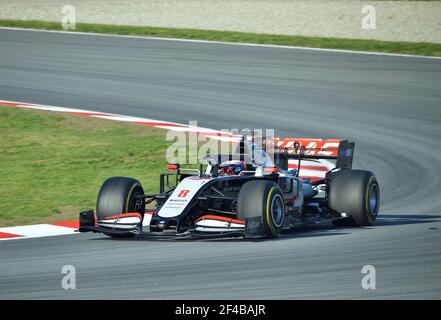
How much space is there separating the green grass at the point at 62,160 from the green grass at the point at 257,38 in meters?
8.67

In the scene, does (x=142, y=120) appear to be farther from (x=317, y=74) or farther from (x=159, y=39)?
(x=159, y=39)

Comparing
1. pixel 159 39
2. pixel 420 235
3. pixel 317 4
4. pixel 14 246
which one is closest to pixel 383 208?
pixel 420 235

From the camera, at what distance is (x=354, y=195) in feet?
39.8

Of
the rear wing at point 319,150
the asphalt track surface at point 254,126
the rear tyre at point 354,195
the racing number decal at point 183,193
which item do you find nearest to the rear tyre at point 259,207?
the asphalt track surface at point 254,126

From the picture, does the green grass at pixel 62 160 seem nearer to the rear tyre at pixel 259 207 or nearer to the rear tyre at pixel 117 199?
the rear tyre at pixel 117 199

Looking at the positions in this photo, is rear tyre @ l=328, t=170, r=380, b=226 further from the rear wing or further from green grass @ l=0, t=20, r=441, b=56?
green grass @ l=0, t=20, r=441, b=56

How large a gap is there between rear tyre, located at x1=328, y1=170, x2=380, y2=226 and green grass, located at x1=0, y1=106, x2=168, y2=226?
350 cm

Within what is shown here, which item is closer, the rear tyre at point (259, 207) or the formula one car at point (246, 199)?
the rear tyre at point (259, 207)

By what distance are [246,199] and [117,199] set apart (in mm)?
1563

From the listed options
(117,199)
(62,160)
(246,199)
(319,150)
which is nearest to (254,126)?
(62,160)

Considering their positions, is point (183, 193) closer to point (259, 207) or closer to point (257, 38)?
point (259, 207)

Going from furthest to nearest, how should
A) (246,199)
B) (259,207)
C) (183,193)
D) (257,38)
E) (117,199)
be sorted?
(257,38)
(117,199)
(183,193)
(246,199)
(259,207)

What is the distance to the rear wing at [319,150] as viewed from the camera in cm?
1284

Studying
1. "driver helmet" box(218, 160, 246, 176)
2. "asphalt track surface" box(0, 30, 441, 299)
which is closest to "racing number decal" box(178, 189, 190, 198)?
"asphalt track surface" box(0, 30, 441, 299)
